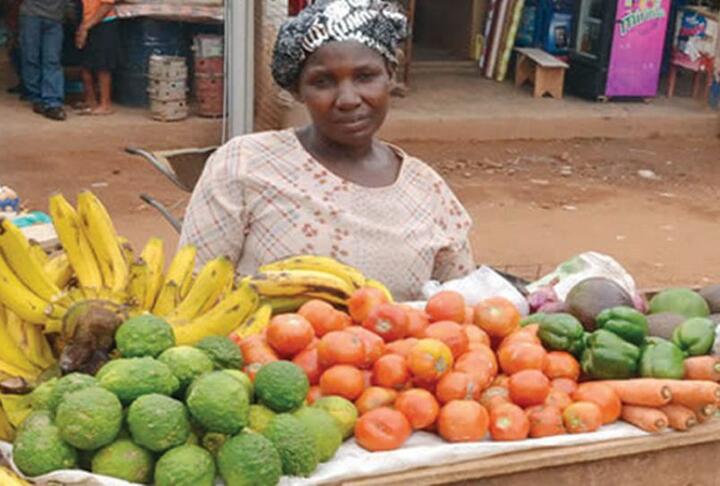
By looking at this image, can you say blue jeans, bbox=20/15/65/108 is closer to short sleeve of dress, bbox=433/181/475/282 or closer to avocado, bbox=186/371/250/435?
short sleeve of dress, bbox=433/181/475/282

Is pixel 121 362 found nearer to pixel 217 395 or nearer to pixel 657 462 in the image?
pixel 217 395

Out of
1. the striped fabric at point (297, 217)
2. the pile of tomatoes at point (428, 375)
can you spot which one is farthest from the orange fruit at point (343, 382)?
the striped fabric at point (297, 217)

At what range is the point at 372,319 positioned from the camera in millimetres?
2334

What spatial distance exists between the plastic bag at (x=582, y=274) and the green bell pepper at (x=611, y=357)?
1.55ft

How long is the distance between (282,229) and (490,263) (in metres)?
4.05

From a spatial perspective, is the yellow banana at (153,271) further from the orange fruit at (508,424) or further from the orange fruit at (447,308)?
the orange fruit at (508,424)

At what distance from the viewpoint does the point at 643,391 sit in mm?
2197

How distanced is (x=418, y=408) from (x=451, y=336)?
24 centimetres

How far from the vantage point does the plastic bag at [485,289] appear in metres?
2.72

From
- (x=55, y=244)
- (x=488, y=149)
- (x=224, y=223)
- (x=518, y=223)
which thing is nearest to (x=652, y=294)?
(x=224, y=223)

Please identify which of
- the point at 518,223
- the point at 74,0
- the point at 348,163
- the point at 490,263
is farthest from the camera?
the point at 74,0

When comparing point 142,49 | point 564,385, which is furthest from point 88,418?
point 142,49

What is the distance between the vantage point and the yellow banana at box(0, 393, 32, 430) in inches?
80.5

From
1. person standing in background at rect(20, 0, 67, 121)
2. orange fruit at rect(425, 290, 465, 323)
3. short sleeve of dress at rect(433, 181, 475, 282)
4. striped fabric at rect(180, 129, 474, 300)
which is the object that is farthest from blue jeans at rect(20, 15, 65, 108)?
orange fruit at rect(425, 290, 465, 323)
